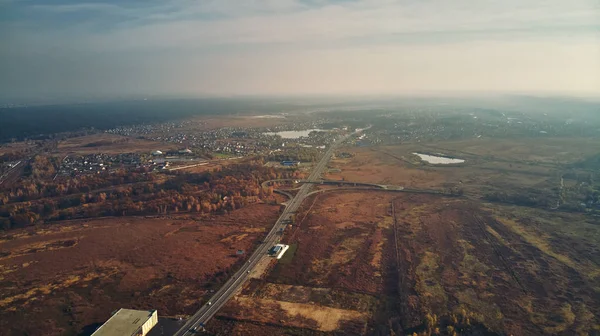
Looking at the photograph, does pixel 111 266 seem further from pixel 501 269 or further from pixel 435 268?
pixel 501 269

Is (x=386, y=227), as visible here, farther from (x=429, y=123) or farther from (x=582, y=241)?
(x=429, y=123)

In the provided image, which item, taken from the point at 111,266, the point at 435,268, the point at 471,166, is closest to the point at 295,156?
the point at 471,166

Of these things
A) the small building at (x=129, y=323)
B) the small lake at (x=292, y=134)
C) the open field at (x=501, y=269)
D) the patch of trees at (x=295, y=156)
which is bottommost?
the open field at (x=501, y=269)

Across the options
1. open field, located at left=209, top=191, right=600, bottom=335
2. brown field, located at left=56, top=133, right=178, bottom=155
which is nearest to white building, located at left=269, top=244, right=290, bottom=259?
open field, located at left=209, top=191, right=600, bottom=335

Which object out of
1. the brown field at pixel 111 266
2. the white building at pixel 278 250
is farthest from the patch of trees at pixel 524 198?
the white building at pixel 278 250

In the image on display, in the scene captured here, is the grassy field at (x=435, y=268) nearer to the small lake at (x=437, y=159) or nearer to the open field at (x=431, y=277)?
the open field at (x=431, y=277)

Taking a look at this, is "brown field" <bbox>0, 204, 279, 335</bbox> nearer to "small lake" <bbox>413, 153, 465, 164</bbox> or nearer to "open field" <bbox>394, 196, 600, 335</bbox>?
"open field" <bbox>394, 196, 600, 335</bbox>
